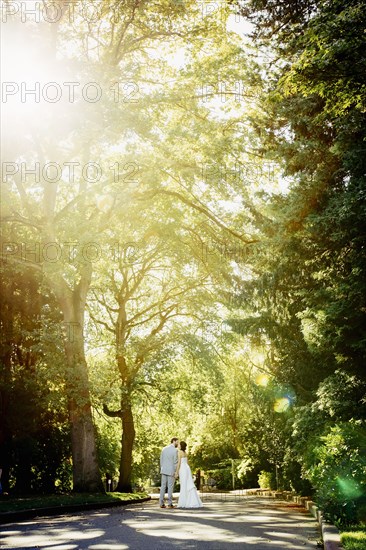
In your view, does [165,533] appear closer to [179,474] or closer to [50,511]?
[50,511]

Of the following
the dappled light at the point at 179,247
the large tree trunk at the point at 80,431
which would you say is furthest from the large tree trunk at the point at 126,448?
the large tree trunk at the point at 80,431

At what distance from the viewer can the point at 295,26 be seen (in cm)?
1433

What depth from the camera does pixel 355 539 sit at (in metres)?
7.76

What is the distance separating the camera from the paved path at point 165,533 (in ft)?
29.6

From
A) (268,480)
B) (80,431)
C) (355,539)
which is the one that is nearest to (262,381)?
(80,431)

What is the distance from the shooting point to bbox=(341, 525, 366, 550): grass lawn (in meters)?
7.22

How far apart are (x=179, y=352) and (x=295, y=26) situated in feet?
63.9

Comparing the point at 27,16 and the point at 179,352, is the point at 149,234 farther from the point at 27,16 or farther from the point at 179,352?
the point at 27,16

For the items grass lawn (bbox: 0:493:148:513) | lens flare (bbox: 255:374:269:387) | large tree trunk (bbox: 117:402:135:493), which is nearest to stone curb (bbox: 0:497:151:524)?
grass lawn (bbox: 0:493:148:513)

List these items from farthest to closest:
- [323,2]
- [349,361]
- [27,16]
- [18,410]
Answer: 1. [18,410]
2. [27,16]
3. [349,361]
4. [323,2]

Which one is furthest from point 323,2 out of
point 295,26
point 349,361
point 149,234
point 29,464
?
point 29,464

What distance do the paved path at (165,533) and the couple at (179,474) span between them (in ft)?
11.4

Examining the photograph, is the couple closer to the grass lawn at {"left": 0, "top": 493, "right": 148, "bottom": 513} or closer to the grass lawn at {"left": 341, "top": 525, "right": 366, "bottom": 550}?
the grass lawn at {"left": 0, "top": 493, "right": 148, "bottom": 513}

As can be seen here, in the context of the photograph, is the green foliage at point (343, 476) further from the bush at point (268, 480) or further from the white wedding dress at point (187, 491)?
the bush at point (268, 480)
